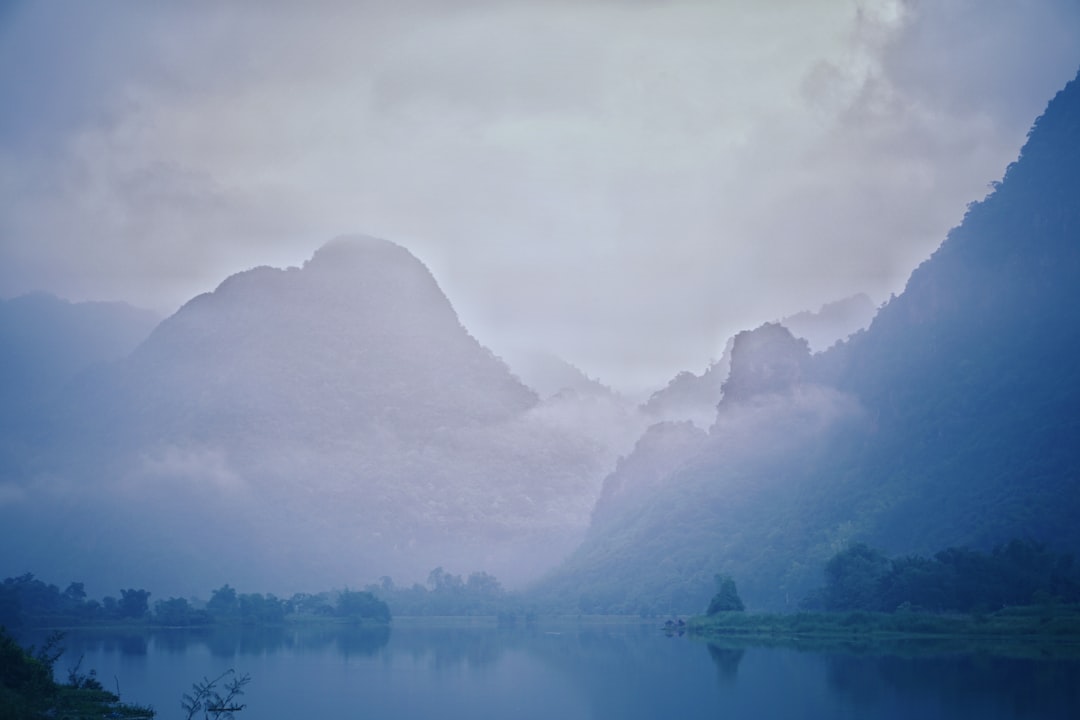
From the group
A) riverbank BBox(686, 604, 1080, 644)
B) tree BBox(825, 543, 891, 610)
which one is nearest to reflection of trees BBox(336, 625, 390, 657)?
riverbank BBox(686, 604, 1080, 644)

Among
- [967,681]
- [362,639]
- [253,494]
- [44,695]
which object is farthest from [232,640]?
[253,494]

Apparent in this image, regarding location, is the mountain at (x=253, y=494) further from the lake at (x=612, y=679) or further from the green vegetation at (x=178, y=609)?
the lake at (x=612, y=679)

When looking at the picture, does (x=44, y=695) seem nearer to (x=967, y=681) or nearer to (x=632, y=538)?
(x=967, y=681)

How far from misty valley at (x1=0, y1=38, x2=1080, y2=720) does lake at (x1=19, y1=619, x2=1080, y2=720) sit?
1.12 ft

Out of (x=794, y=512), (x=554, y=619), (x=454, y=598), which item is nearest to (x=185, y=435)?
(x=454, y=598)

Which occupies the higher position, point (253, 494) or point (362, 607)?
point (253, 494)

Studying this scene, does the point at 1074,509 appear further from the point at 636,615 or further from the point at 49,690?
the point at 49,690

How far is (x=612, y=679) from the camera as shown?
45031mm

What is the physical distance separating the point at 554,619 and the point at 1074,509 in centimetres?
6551

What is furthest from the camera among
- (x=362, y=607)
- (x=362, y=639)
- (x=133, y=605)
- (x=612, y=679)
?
(x=362, y=607)

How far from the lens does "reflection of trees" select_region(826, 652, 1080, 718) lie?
32.1m

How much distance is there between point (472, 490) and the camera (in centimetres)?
18675

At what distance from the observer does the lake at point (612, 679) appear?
110ft

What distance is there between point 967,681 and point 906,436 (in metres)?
66.0
